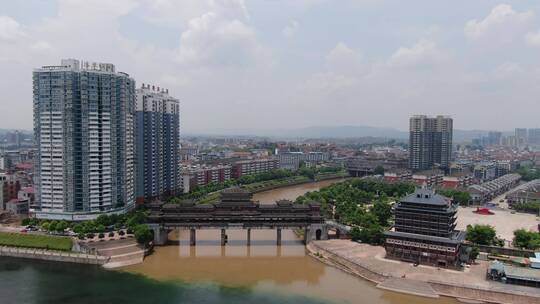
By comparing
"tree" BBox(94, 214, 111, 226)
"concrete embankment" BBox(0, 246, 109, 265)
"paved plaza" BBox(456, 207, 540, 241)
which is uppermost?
"tree" BBox(94, 214, 111, 226)

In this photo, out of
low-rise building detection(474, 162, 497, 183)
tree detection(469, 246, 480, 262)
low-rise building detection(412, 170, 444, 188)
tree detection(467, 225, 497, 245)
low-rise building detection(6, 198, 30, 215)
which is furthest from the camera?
low-rise building detection(474, 162, 497, 183)

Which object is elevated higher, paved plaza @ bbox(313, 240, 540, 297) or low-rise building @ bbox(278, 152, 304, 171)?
low-rise building @ bbox(278, 152, 304, 171)

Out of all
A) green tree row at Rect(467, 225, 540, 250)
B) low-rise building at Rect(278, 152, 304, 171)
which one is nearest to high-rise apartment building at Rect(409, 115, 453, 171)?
low-rise building at Rect(278, 152, 304, 171)

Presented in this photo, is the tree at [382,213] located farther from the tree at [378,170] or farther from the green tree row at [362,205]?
the tree at [378,170]

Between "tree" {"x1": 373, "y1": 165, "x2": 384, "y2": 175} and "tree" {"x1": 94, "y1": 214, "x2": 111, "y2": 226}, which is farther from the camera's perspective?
"tree" {"x1": 373, "y1": 165, "x2": 384, "y2": 175}

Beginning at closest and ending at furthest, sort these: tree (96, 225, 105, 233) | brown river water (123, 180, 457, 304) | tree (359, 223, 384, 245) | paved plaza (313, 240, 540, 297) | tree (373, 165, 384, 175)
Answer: paved plaza (313, 240, 540, 297) < brown river water (123, 180, 457, 304) < tree (359, 223, 384, 245) < tree (96, 225, 105, 233) < tree (373, 165, 384, 175)

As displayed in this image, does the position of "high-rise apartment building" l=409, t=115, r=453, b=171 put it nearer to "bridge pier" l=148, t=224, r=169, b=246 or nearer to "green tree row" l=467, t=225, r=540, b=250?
"green tree row" l=467, t=225, r=540, b=250

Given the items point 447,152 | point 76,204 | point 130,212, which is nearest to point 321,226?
point 130,212

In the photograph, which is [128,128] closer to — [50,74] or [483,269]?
[50,74]
